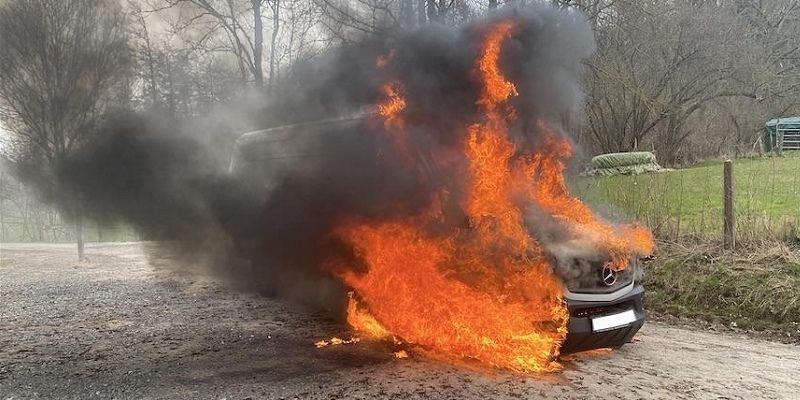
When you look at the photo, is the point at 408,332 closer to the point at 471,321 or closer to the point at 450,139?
the point at 471,321

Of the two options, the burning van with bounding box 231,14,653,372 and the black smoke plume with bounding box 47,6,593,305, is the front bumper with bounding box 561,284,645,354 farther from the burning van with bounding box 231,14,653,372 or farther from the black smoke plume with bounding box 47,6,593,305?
the black smoke plume with bounding box 47,6,593,305

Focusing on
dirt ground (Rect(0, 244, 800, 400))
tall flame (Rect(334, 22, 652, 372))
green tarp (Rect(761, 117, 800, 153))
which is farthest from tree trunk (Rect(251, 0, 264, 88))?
green tarp (Rect(761, 117, 800, 153))

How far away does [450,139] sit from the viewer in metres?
5.36

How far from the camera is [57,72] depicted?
7.66 meters

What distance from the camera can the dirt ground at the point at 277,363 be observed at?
4.34 meters

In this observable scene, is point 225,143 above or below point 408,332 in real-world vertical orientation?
above

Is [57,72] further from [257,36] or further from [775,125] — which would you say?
[775,125]

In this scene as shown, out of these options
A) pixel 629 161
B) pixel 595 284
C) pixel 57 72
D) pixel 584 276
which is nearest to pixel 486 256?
pixel 584 276

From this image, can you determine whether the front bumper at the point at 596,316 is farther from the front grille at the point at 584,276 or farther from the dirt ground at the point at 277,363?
the dirt ground at the point at 277,363

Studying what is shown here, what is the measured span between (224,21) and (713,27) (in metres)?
15.4

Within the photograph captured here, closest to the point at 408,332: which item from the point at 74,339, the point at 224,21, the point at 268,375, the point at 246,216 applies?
the point at 268,375

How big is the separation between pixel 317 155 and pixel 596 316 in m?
3.38

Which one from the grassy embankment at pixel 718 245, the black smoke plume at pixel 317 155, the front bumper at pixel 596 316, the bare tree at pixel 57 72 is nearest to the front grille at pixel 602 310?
the front bumper at pixel 596 316

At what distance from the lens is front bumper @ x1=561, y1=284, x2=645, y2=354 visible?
14.5ft
